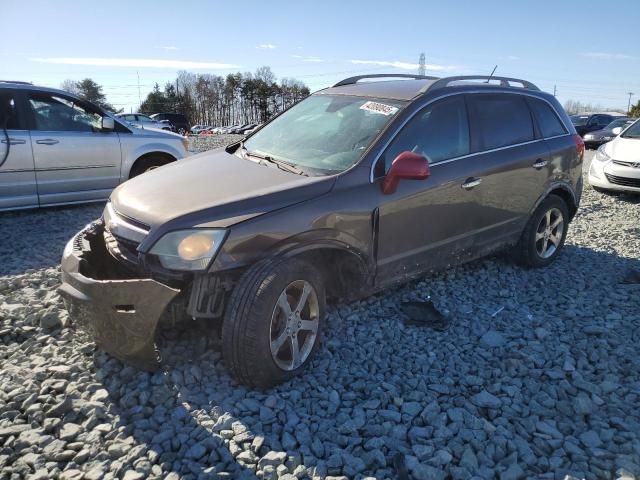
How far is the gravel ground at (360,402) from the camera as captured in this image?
2436mm

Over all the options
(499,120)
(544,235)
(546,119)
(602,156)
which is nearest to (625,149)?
(602,156)

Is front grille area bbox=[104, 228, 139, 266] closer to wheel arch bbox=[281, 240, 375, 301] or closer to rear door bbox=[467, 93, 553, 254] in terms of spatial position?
wheel arch bbox=[281, 240, 375, 301]

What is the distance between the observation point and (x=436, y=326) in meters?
3.83

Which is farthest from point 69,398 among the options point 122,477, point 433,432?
point 433,432

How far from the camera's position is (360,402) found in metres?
2.91

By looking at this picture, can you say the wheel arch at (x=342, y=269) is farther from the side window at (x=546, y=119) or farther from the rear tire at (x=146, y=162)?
the rear tire at (x=146, y=162)

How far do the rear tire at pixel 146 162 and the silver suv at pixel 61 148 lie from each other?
0.05 ft

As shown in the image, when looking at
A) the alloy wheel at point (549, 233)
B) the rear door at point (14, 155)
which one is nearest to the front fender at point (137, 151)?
the rear door at point (14, 155)

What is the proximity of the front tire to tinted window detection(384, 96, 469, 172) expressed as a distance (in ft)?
3.53

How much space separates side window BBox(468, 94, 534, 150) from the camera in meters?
4.32

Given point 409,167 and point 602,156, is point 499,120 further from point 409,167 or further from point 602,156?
point 602,156

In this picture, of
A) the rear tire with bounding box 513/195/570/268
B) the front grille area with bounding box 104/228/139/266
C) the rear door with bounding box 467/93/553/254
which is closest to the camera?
the front grille area with bounding box 104/228/139/266

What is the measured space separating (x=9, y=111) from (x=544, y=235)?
6.47 m

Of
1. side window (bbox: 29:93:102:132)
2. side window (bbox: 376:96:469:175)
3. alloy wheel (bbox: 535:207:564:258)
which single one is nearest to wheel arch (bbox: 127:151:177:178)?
side window (bbox: 29:93:102:132)
